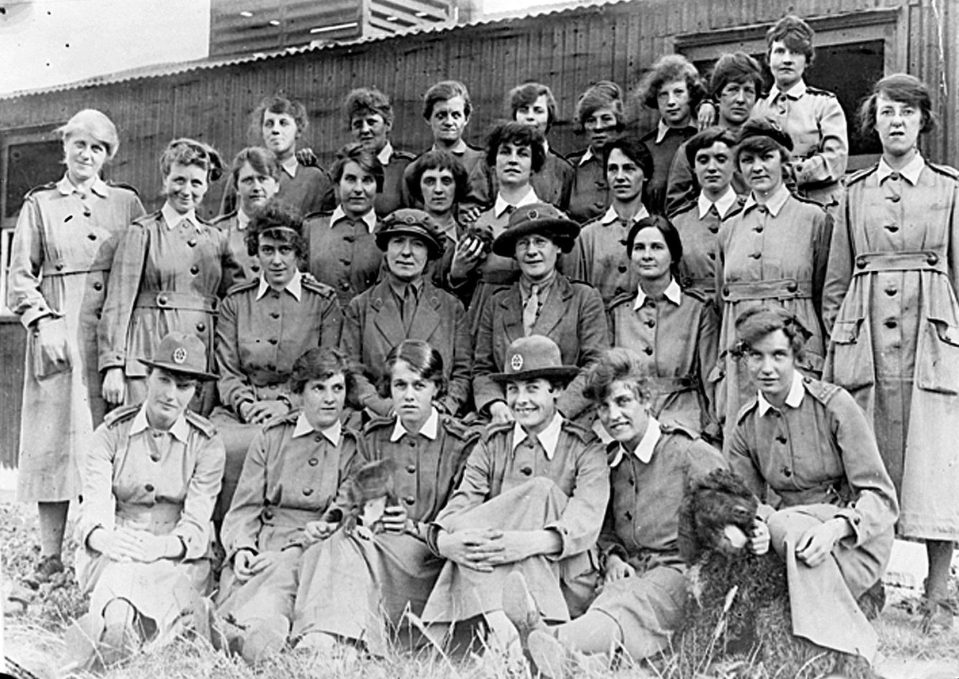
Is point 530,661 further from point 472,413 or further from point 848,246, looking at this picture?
point 848,246

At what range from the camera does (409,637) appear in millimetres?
4547

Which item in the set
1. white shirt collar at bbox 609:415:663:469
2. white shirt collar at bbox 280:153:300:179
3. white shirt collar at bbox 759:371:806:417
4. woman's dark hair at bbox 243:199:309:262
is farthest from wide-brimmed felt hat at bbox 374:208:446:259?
white shirt collar at bbox 759:371:806:417

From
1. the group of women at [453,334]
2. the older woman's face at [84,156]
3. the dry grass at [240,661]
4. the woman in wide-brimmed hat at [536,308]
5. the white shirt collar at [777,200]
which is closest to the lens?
the dry grass at [240,661]

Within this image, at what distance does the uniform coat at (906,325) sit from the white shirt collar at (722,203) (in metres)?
0.43

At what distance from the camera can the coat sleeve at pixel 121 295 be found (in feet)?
17.2

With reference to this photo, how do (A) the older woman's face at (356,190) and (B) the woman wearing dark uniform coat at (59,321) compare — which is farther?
(B) the woman wearing dark uniform coat at (59,321)

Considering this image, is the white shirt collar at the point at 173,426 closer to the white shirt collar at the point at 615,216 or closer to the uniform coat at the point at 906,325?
the white shirt collar at the point at 615,216

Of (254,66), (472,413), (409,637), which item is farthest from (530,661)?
(254,66)

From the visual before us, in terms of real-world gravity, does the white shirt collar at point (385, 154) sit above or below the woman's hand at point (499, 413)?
above

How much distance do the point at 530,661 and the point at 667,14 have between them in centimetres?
239

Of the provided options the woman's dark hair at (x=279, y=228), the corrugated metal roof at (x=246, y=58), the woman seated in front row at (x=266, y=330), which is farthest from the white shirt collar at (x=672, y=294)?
the woman's dark hair at (x=279, y=228)

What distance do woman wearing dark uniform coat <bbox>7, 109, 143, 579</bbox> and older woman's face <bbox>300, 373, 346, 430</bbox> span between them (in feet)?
3.36

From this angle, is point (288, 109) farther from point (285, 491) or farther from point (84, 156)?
point (285, 491)

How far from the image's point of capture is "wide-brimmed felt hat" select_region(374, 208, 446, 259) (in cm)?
492
